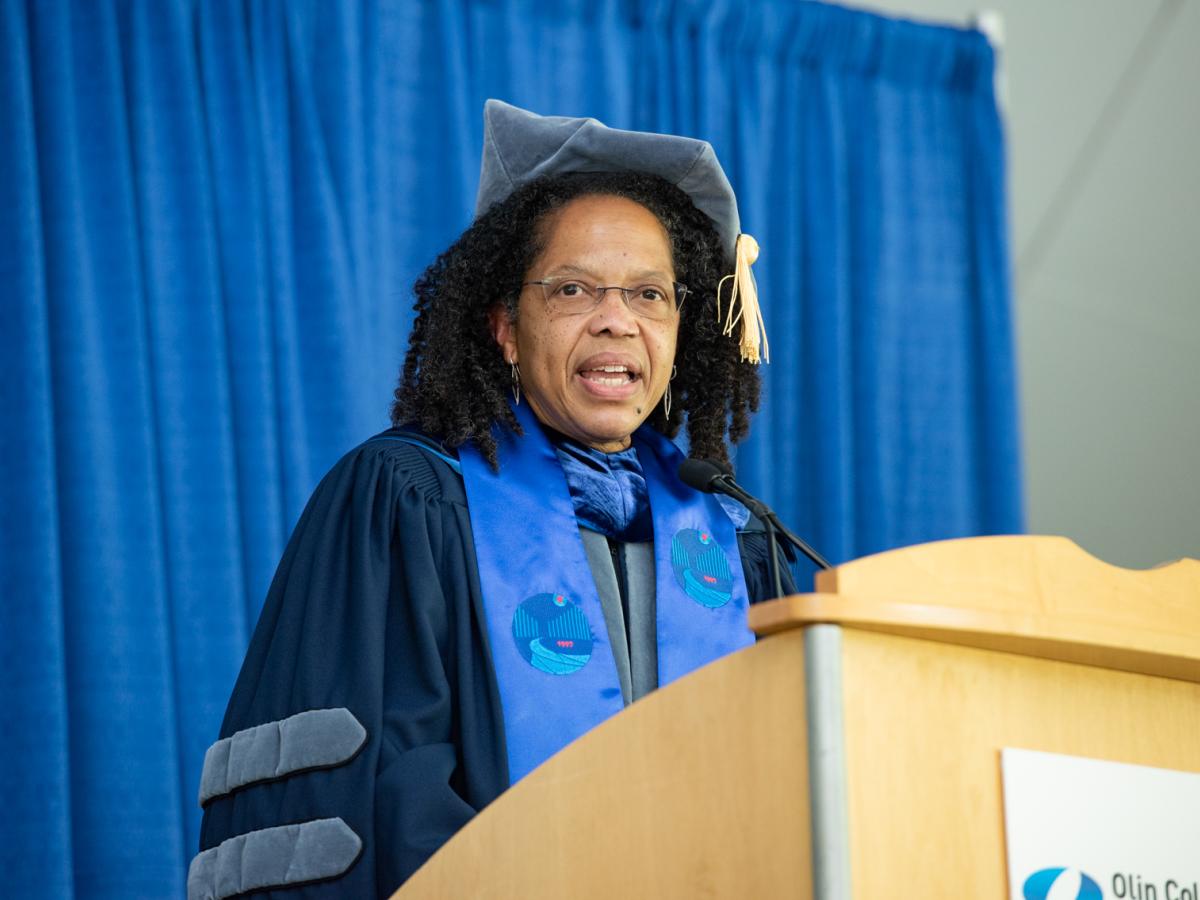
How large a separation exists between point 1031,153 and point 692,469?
2.64 meters

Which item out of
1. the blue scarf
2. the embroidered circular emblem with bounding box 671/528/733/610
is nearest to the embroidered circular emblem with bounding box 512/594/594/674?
the blue scarf

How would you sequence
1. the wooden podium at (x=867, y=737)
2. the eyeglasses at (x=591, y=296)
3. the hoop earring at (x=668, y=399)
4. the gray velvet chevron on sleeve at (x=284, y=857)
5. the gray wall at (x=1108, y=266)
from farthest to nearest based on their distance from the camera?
the gray wall at (x=1108, y=266) → the hoop earring at (x=668, y=399) → the eyeglasses at (x=591, y=296) → the gray velvet chevron on sleeve at (x=284, y=857) → the wooden podium at (x=867, y=737)

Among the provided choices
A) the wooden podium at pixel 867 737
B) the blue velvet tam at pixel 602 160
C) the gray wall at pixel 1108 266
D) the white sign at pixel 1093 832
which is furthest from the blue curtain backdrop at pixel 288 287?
the white sign at pixel 1093 832

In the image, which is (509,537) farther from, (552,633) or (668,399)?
(668,399)

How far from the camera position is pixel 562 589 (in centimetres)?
238

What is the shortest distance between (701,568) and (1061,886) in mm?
1306

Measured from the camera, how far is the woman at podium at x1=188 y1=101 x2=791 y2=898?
6.63 feet

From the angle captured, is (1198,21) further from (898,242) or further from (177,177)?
(177,177)

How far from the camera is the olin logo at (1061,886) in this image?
4.17ft

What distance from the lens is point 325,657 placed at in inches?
83.4

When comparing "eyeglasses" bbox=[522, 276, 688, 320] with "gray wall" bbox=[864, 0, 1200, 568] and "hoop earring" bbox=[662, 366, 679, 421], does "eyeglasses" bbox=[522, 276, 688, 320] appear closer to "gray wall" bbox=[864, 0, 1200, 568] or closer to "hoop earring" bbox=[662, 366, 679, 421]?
"hoop earring" bbox=[662, 366, 679, 421]

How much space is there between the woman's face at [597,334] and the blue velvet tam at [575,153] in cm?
8

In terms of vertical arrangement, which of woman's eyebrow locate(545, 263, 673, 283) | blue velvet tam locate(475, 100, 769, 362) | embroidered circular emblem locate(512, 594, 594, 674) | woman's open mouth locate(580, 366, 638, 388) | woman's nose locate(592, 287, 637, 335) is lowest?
embroidered circular emblem locate(512, 594, 594, 674)

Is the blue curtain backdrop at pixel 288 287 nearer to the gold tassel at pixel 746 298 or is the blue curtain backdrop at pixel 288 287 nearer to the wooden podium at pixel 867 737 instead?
the gold tassel at pixel 746 298
